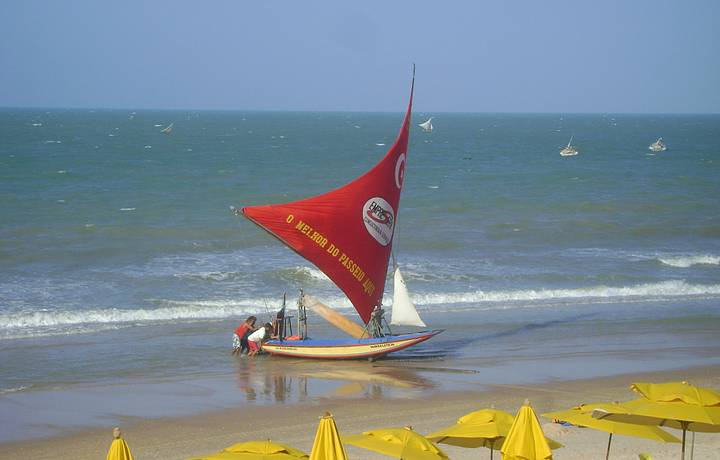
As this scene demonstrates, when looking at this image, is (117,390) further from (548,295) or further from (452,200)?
(452,200)

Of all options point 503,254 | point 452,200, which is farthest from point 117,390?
point 452,200

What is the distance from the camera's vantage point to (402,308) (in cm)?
2150

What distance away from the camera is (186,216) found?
Result: 45031mm

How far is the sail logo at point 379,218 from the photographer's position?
2081 centimetres

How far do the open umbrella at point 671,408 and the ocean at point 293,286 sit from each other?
6.59 metres

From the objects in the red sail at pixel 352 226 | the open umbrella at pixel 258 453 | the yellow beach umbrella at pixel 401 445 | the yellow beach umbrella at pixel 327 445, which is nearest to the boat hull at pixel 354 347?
the red sail at pixel 352 226

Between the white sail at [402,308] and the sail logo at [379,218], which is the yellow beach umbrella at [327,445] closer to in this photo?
the sail logo at [379,218]

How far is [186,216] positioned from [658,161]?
57.4m

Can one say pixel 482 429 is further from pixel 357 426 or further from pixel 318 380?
pixel 318 380

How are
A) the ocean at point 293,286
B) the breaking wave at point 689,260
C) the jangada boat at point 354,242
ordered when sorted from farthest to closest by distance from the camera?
1. the breaking wave at point 689,260
2. the jangada boat at point 354,242
3. the ocean at point 293,286

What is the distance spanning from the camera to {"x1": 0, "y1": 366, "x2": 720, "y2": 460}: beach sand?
47.9ft

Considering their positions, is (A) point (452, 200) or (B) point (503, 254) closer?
(B) point (503, 254)

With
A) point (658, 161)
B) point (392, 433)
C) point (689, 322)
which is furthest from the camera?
point (658, 161)

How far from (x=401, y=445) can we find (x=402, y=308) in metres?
10.7
